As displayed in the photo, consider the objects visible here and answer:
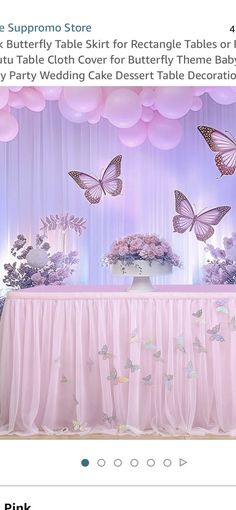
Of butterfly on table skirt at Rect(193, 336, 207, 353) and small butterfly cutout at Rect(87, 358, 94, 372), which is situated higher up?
butterfly on table skirt at Rect(193, 336, 207, 353)

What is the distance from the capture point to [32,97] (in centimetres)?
395

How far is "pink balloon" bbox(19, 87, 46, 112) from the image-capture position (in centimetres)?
392

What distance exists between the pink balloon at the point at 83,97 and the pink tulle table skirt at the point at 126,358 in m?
0.96

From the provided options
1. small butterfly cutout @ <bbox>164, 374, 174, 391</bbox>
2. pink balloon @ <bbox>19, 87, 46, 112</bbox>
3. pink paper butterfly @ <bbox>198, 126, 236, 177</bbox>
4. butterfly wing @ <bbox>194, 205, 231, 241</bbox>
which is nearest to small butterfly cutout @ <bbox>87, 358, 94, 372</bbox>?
small butterfly cutout @ <bbox>164, 374, 174, 391</bbox>

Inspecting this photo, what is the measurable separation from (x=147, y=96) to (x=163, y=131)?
1.95 feet

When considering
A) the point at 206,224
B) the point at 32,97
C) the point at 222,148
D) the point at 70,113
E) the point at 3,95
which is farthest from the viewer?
the point at 206,224

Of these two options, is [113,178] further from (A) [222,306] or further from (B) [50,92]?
(A) [222,306]

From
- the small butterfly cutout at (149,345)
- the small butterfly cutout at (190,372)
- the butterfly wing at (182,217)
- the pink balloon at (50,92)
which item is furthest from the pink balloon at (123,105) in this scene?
the butterfly wing at (182,217)

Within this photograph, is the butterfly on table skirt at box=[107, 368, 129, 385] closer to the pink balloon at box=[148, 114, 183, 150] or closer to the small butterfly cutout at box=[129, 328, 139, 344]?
the small butterfly cutout at box=[129, 328, 139, 344]

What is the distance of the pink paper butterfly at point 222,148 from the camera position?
16.3ft

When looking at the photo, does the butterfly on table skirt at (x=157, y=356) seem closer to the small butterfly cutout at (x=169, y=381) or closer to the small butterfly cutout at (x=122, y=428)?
the small butterfly cutout at (x=169, y=381)

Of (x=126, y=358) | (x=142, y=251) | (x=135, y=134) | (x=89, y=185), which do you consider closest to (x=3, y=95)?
(x=142, y=251)

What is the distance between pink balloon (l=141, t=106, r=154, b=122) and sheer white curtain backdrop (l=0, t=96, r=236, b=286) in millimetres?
1696
